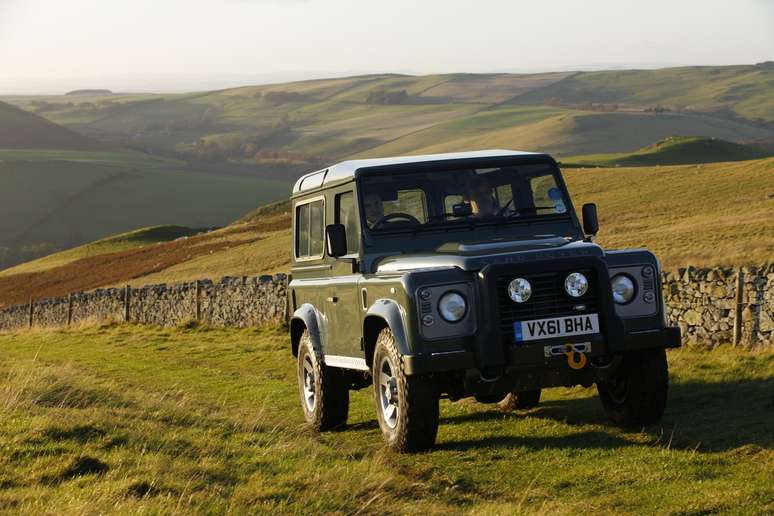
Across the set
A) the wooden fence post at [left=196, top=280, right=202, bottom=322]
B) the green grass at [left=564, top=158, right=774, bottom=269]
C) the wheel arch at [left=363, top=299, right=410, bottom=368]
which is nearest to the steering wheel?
the wheel arch at [left=363, top=299, right=410, bottom=368]

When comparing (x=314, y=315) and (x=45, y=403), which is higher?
(x=314, y=315)

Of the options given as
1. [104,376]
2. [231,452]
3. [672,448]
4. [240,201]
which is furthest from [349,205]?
[240,201]

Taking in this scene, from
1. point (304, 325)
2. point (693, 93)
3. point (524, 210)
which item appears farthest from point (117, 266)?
point (693, 93)

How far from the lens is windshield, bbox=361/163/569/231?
1015 centimetres

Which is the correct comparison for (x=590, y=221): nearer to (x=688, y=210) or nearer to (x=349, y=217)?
(x=349, y=217)

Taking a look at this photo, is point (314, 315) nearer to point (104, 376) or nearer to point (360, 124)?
point (104, 376)

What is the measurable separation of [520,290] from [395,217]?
1.93 m

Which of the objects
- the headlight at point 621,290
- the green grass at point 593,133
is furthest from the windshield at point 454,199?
the green grass at point 593,133

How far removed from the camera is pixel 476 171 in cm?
1038

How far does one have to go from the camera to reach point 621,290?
900 cm

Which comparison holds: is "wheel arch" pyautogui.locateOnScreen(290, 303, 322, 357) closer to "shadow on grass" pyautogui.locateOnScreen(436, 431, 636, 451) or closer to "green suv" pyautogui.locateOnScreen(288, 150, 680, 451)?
"green suv" pyautogui.locateOnScreen(288, 150, 680, 451)

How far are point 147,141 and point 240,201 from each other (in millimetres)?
87925

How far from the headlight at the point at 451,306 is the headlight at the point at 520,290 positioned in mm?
385

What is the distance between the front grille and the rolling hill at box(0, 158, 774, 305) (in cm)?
1446
